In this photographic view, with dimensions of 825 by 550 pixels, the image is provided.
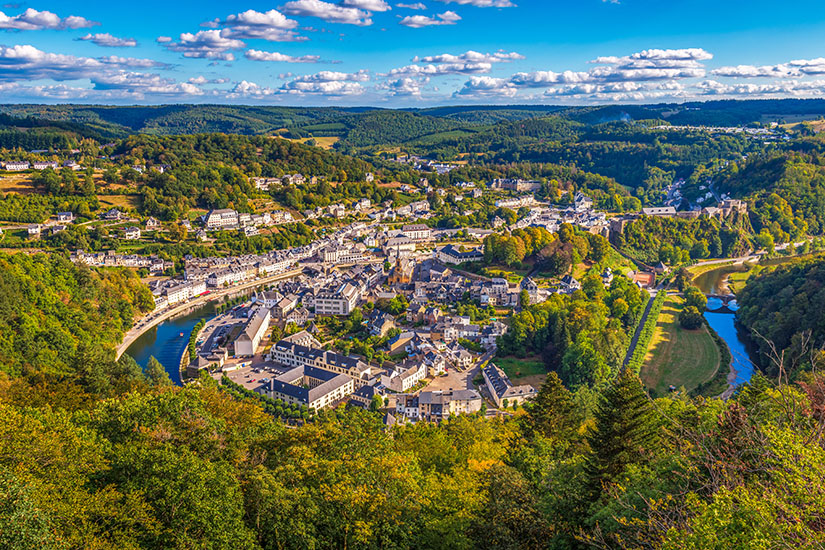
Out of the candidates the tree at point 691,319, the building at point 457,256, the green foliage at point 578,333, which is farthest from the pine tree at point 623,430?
the building at point 457,256

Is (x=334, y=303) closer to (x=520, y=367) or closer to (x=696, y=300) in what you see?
(x=520, y=367)

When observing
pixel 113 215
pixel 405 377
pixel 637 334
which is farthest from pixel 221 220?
pixel 637 334

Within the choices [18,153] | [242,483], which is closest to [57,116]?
[18,153]

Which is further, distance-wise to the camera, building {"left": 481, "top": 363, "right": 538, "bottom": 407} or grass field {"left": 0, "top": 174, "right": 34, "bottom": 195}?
grass field {"left": 0, "top": 174, "right": 34, "bottom": 195}

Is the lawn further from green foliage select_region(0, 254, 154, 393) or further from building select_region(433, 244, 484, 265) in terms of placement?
building select_region(433, 244, 484, 265)

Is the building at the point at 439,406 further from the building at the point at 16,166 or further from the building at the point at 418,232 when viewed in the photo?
the building at the point at 16,166

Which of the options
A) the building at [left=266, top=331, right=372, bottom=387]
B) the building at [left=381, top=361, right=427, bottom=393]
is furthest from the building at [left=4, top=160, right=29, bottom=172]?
the building at [left=381, top=361, right=427, bottom=393]
